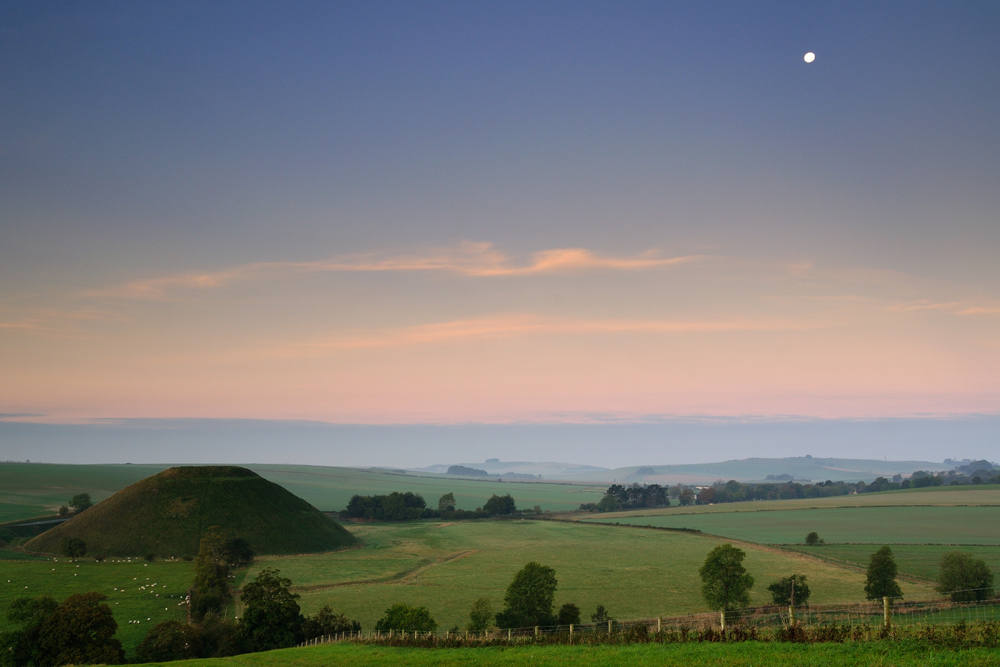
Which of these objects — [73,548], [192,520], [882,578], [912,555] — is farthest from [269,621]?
[912,555]

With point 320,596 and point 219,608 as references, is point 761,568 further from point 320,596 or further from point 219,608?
point 219,608

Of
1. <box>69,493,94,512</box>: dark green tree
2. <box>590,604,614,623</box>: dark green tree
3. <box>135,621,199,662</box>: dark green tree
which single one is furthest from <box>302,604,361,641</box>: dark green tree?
<box>69,493,94,512</box>: dark green tree

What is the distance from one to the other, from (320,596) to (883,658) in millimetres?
A: 82406

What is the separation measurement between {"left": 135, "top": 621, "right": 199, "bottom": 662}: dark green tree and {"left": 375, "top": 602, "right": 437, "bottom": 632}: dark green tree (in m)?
18.7

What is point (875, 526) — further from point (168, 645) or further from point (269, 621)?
point (168, 645)

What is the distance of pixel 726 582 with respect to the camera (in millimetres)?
73562

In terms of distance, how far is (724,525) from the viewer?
7175 inches

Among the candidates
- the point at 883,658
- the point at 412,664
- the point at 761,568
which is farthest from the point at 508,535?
the point at 883,658

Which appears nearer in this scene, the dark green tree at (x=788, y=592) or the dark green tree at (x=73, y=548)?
the dark green tree at (x=788, y=592)

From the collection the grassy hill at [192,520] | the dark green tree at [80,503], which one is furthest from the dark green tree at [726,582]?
the dark green tree at [80,503]

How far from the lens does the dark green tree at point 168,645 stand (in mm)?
60125

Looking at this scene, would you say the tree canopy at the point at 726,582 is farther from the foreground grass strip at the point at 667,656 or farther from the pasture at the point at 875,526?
the pasture at the point at 875,526

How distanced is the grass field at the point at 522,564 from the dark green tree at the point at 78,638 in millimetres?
25498

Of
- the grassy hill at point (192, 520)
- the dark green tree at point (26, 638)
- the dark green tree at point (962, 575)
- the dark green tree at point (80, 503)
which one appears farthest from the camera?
the dark green tree at point (80, 503)
